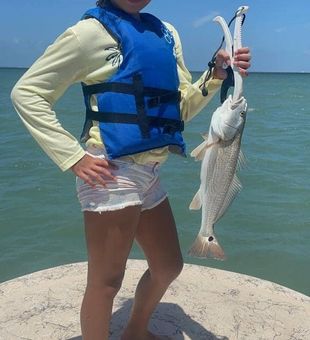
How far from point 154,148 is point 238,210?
601 centimetres

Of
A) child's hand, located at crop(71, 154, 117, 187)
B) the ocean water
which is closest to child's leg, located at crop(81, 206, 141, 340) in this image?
child's hand, located at crop(71, 154, 117, 187)

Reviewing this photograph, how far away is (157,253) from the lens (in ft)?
9.93

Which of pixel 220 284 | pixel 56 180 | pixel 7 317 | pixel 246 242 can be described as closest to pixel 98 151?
pixel 7 317

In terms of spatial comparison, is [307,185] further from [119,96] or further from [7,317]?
[119,96]

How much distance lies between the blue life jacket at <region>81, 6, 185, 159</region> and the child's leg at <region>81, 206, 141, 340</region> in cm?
33

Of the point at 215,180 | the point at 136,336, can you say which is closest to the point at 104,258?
the point at 215,180

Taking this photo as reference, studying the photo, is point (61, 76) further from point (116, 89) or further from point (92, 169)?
point (92, 169)

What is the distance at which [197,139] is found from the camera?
16.4 metres

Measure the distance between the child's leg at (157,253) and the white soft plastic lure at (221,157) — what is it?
7.8 inches

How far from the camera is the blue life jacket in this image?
2525mm

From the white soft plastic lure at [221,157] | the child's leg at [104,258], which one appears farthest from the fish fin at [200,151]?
the child's leg at [104,258]

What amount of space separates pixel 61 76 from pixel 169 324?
2.02 meters

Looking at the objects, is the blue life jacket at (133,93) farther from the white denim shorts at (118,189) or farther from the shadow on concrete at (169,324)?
the shadow on concrete at (169,324)

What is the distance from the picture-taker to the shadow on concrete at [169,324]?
3.58m
